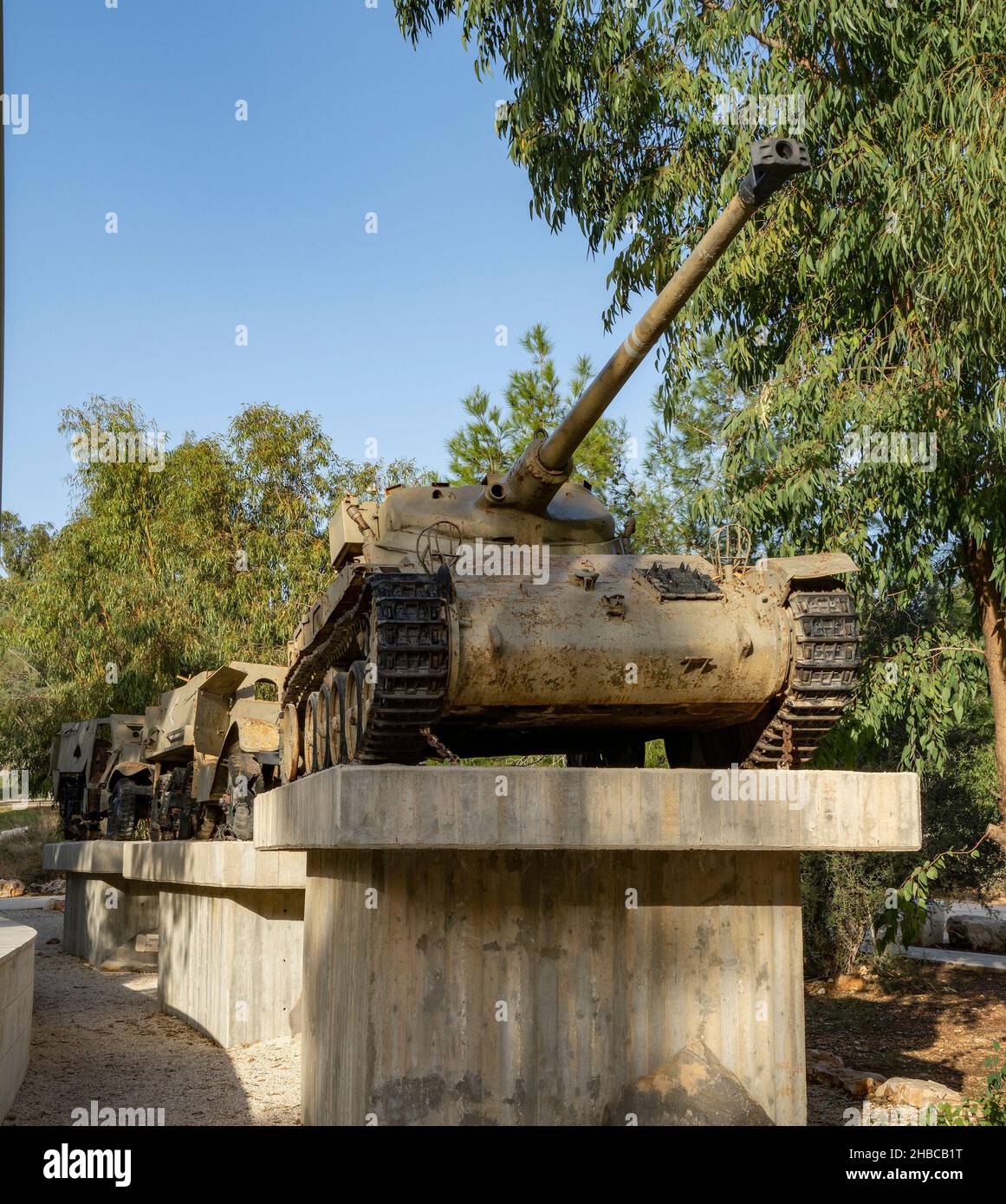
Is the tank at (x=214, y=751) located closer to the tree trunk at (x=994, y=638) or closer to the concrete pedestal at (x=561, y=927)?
the concrete pedestal at (x=561, y=927)

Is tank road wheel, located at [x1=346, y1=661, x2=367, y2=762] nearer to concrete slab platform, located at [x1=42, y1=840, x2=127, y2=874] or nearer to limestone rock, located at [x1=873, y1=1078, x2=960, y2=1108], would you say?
limestone rock, located at [x1=873, y1=1078, x2=960, y2=1108]

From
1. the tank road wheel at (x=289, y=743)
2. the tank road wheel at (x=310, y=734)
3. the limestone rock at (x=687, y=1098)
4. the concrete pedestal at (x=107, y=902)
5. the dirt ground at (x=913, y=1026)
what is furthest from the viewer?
the concrete pedestal at (x=107, y=902)

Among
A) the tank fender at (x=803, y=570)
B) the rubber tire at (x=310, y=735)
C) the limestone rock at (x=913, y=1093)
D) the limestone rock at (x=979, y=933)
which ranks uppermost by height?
the tank fender at (x=803, y=570)

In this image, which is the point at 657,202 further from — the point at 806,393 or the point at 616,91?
the point at 806,393

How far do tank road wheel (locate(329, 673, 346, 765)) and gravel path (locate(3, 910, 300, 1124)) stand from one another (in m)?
2.37

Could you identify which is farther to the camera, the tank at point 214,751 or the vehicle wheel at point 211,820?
the vehicle wheel at point 211,820

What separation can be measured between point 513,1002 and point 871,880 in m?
9.48

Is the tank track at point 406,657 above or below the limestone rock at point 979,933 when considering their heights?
above

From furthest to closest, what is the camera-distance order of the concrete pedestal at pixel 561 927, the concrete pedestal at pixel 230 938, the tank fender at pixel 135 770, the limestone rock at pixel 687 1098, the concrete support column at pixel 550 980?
the tank fender at pixel 135 770, the concrete pedestal at pixel 230 938, the limestone rock at pixel 687 1098, the concrete support column at pixel 550 980, the concrete pedestal at pixel 561 927

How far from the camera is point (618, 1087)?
6.88 meters

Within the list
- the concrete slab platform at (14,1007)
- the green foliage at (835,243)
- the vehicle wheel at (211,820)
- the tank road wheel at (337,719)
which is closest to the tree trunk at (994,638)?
the green foliage at (835,243)

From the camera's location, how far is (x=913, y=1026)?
519 inches

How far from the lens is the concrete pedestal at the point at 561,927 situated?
6285 millimetres

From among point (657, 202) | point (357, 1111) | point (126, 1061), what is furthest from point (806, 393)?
point (126, 1061)
